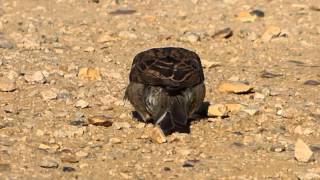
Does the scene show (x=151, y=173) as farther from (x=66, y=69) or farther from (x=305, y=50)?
(x=305, y=50)

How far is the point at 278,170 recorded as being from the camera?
22.3 feet

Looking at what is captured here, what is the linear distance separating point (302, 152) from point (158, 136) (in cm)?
135

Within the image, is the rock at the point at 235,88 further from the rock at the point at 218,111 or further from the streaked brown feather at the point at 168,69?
the streaked brown feather at the point at 168,69

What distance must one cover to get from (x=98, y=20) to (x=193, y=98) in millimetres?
4916

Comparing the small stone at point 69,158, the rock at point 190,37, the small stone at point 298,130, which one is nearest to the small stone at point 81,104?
the small stone at point 69,158

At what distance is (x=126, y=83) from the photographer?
936cm

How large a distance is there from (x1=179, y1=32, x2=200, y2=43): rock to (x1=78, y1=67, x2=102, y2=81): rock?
2.29 meters

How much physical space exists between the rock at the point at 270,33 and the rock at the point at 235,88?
2.45 meters

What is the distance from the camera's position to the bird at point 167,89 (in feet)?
24.6

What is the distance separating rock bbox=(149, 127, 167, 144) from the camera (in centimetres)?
736

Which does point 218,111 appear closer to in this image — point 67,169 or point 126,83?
point 126,83

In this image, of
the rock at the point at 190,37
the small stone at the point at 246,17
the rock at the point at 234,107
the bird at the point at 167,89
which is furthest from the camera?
the small stone at the point at 246,17

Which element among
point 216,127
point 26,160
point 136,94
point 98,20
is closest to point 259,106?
point 216,127

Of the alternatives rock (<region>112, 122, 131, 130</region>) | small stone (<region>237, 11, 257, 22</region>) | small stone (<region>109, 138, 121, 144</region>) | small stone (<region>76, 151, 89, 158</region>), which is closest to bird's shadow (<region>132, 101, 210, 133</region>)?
rock (<region>112, 122, 131, 130</region>)
